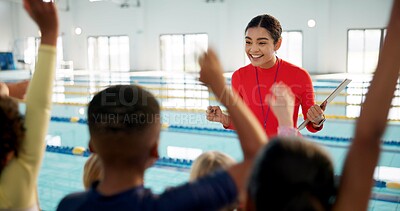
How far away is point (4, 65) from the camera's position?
22.2 meters

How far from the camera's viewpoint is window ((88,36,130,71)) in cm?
2339

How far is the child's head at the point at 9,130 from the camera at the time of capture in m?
1.16

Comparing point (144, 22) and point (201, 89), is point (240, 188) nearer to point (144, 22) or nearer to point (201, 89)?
point (201, 89)

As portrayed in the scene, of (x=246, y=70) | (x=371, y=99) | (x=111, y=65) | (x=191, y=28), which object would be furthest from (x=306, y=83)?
(x=111, y=65)

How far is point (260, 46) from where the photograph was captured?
242cm

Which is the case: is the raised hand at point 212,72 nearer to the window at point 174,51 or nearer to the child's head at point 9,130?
the child's head at point 9,130

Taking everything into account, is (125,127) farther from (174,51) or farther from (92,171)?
(174,51)

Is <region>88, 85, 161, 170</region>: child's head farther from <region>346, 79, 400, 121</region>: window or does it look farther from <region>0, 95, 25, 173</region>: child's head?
<region>346, 79, 400, 121</region>: window

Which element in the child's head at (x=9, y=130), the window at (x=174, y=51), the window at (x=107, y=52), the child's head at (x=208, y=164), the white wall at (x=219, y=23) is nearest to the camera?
the child's head at (x=9, y=130)

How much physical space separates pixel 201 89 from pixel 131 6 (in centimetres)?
1138

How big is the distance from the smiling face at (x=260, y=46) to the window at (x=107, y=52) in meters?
21.4

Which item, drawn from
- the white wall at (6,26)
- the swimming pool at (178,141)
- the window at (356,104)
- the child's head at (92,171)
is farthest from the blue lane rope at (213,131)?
the white wall at (6,26)

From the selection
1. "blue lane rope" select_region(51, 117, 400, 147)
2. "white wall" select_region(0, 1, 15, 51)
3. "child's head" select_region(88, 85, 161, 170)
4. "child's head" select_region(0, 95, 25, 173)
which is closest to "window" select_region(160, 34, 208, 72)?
"white wall" select_region(0, 1, 15, 51)

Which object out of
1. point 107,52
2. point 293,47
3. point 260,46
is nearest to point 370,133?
point 260,46
